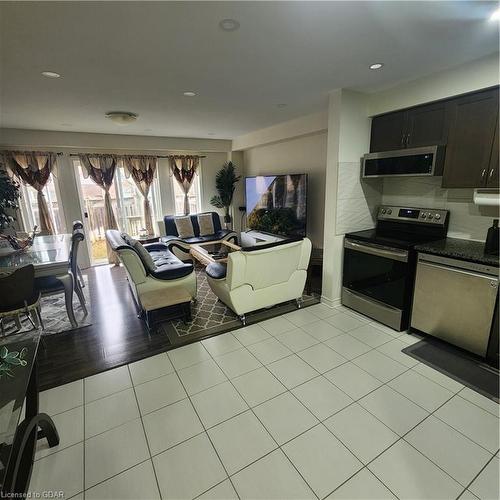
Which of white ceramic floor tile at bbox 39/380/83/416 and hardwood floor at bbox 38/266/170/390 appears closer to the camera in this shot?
white ceramic floor tile at bbox 39/380/83/416

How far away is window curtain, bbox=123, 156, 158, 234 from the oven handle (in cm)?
429

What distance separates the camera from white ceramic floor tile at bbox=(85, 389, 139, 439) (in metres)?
1.85

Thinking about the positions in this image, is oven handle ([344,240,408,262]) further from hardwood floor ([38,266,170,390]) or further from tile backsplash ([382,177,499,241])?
hardwood floor ([38,266,170,390])

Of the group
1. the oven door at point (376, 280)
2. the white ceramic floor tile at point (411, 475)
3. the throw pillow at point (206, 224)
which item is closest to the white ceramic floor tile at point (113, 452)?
the white ceramic floor tile at point (411, 475)

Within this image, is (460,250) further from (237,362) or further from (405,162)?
(237,362)

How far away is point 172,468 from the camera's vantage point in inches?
61.9

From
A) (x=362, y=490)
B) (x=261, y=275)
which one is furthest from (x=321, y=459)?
(x=261, y=275)

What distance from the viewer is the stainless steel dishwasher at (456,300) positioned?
2.22 m

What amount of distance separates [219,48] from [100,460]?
2802 mm

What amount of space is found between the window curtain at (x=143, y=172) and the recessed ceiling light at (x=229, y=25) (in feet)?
14.5

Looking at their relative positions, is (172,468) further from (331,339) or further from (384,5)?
(384,5)

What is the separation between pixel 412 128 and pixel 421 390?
2498mm

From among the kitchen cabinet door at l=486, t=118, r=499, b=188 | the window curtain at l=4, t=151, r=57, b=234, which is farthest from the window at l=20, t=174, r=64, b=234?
the kitchen cabinet door at l=486, t=118, r=499, b=188

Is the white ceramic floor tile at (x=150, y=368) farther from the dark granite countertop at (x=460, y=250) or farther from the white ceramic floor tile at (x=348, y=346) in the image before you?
the dark granite countertop at (x=460, y=250)
